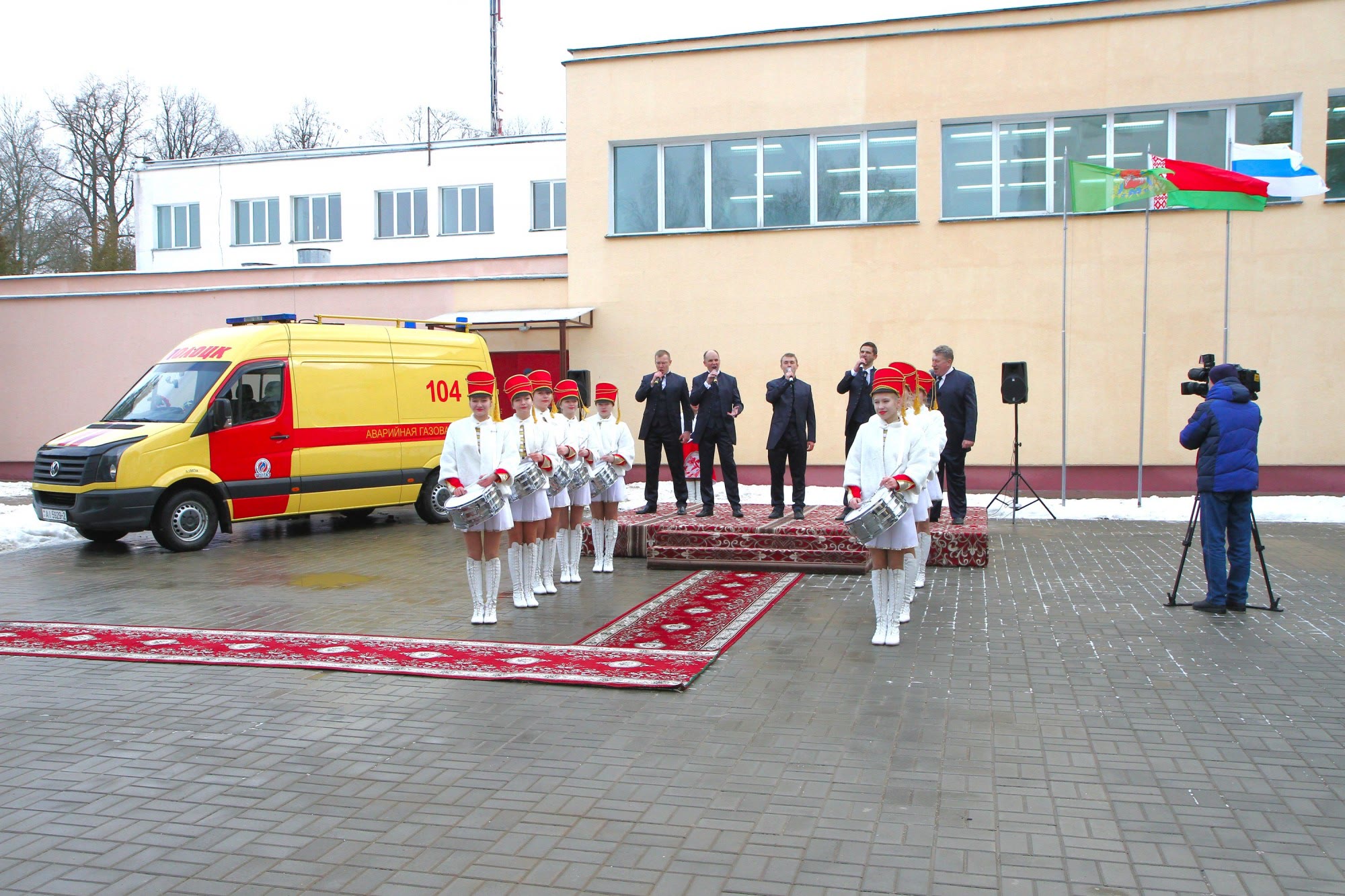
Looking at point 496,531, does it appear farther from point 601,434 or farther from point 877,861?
point 877,861

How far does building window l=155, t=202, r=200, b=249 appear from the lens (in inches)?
1473

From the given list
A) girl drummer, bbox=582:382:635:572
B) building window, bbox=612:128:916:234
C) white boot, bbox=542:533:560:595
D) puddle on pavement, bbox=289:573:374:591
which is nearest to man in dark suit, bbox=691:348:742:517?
girl drummer, bbox=582:382:635:572

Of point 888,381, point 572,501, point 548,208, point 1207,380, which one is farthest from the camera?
point 548,208

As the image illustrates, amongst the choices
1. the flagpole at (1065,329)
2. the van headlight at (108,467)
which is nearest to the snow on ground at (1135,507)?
the flagpole at (1065,329)

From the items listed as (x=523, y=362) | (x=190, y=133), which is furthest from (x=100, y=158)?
(x=523, y=362)

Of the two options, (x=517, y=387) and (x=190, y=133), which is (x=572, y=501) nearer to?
(x=517, y=387)

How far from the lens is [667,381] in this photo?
13.1 m

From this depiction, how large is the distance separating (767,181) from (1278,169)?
8104 millimetres

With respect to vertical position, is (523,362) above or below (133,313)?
below

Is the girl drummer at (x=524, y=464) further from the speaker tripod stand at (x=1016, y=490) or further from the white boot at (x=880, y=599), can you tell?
the speaker tripod stand at (x=1016, y=490)

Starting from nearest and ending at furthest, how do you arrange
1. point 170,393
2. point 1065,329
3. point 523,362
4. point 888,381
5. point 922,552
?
1. point 888,381
2. point 922,552
3. point 170,393
4. point 1065,329
5. point 523,362

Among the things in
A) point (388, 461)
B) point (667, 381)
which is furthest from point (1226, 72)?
point (388, 461)

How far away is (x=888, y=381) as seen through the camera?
314 inches

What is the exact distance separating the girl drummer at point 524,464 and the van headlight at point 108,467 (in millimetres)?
6094
